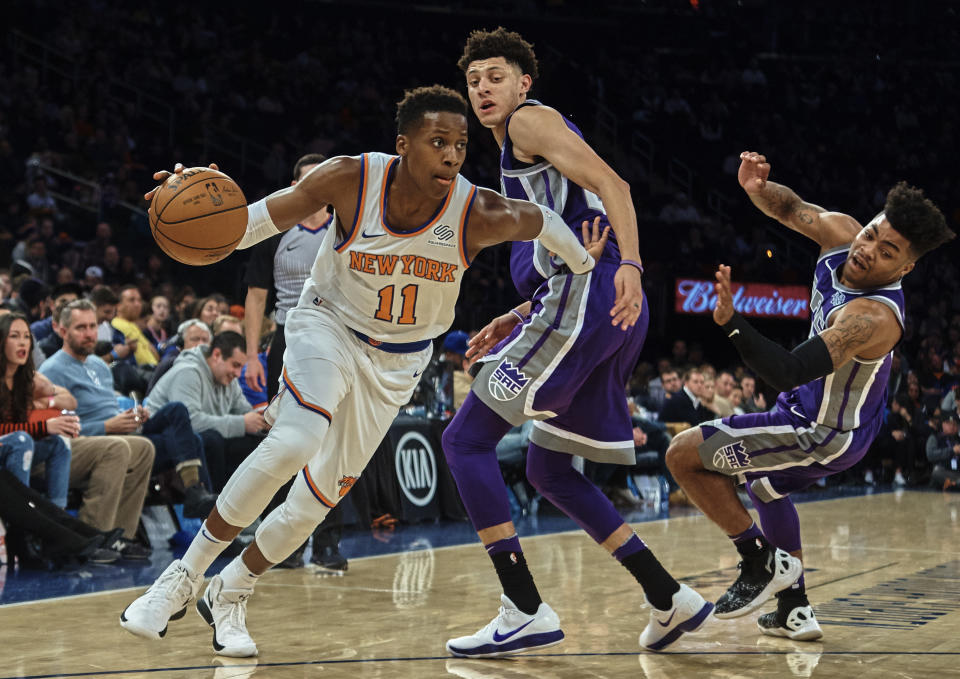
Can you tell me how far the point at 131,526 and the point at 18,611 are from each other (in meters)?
1.92

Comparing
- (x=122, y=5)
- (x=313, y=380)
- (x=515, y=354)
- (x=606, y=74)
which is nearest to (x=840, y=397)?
(x=515, y=354)

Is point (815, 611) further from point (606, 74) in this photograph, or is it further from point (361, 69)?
point (606, 74)

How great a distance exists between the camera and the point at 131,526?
20.3 feet

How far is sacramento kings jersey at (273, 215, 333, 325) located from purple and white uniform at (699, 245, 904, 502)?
2.21 meters

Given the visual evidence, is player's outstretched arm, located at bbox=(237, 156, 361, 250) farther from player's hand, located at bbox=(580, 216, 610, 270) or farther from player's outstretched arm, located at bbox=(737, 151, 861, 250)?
player's outstretched arm, located at bbox=(737, 151, 861, 250)

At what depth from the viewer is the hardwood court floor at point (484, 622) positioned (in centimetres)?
336

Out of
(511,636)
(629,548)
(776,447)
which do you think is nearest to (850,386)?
(776,447)

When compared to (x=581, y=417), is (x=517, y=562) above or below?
below

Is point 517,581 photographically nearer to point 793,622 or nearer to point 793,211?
point 793,622

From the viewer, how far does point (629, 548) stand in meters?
3.78

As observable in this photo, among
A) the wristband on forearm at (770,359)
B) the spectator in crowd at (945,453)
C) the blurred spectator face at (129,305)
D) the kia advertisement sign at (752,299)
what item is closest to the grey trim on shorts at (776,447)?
the wristband on forearm at (770,359)

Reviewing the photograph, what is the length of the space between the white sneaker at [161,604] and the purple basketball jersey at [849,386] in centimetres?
228

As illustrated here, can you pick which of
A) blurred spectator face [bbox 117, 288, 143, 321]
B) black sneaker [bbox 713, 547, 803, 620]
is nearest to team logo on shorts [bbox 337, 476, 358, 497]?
black sneaker [bbox 713, 547, 803, 620]

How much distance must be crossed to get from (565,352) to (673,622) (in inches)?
38.1
